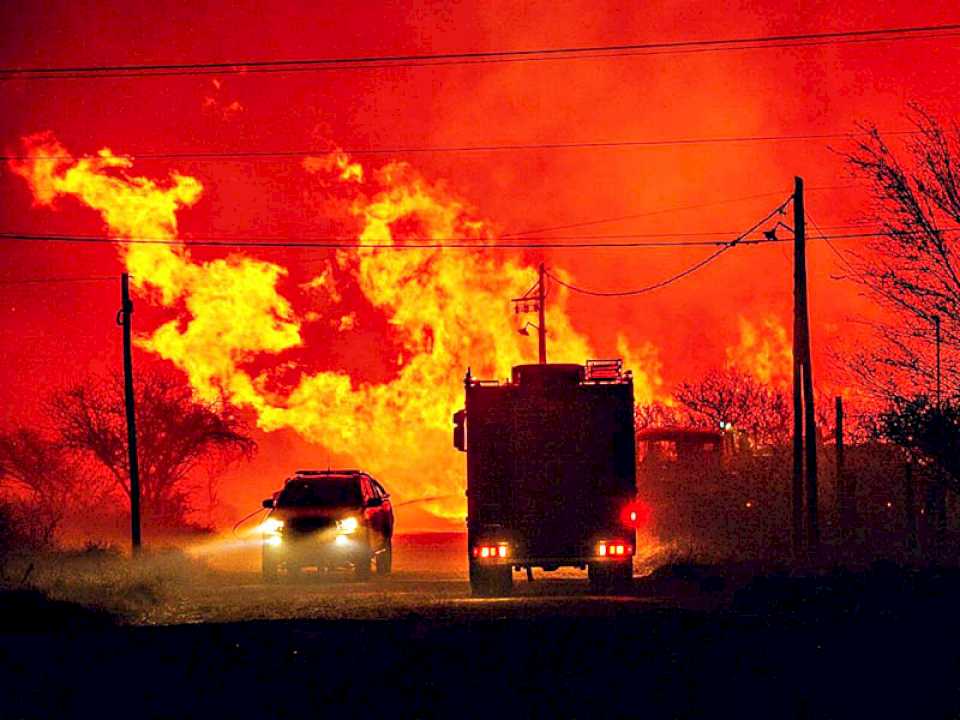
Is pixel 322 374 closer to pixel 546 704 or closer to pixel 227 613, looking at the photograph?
pixel 227 613

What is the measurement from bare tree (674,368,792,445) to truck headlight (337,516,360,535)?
62112mm

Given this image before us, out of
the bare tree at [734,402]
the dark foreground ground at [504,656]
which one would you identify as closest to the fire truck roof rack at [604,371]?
the dark foreground ground at [504,656]

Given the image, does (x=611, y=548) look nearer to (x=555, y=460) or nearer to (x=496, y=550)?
(x=555, y=460)

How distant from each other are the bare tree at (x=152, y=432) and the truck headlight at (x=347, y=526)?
2689 centimetres

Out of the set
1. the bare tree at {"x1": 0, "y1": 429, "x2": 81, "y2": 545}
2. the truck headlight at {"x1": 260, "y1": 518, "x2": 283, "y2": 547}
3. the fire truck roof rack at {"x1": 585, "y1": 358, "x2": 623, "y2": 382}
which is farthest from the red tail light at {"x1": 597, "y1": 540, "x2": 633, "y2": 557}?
the bare tree at {"x1": 0, "y1": 429, "x2": 81, "y2": 545}

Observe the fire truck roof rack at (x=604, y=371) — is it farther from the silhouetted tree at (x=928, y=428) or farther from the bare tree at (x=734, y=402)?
the bare tree at (x=734, y=402)

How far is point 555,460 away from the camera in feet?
86.5

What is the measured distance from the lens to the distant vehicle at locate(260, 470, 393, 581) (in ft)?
104

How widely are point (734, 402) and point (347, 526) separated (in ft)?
212

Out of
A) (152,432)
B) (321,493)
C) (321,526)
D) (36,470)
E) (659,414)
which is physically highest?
(659,414)

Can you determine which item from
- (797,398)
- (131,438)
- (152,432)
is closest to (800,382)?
(797,398)

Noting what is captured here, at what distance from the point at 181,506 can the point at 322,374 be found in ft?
50.8

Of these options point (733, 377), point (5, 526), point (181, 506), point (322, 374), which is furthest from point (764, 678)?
point (733, 377)

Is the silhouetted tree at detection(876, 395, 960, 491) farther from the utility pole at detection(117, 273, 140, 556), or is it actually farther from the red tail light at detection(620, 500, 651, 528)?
the utility pole at detection(117, 273, 140, 556)
